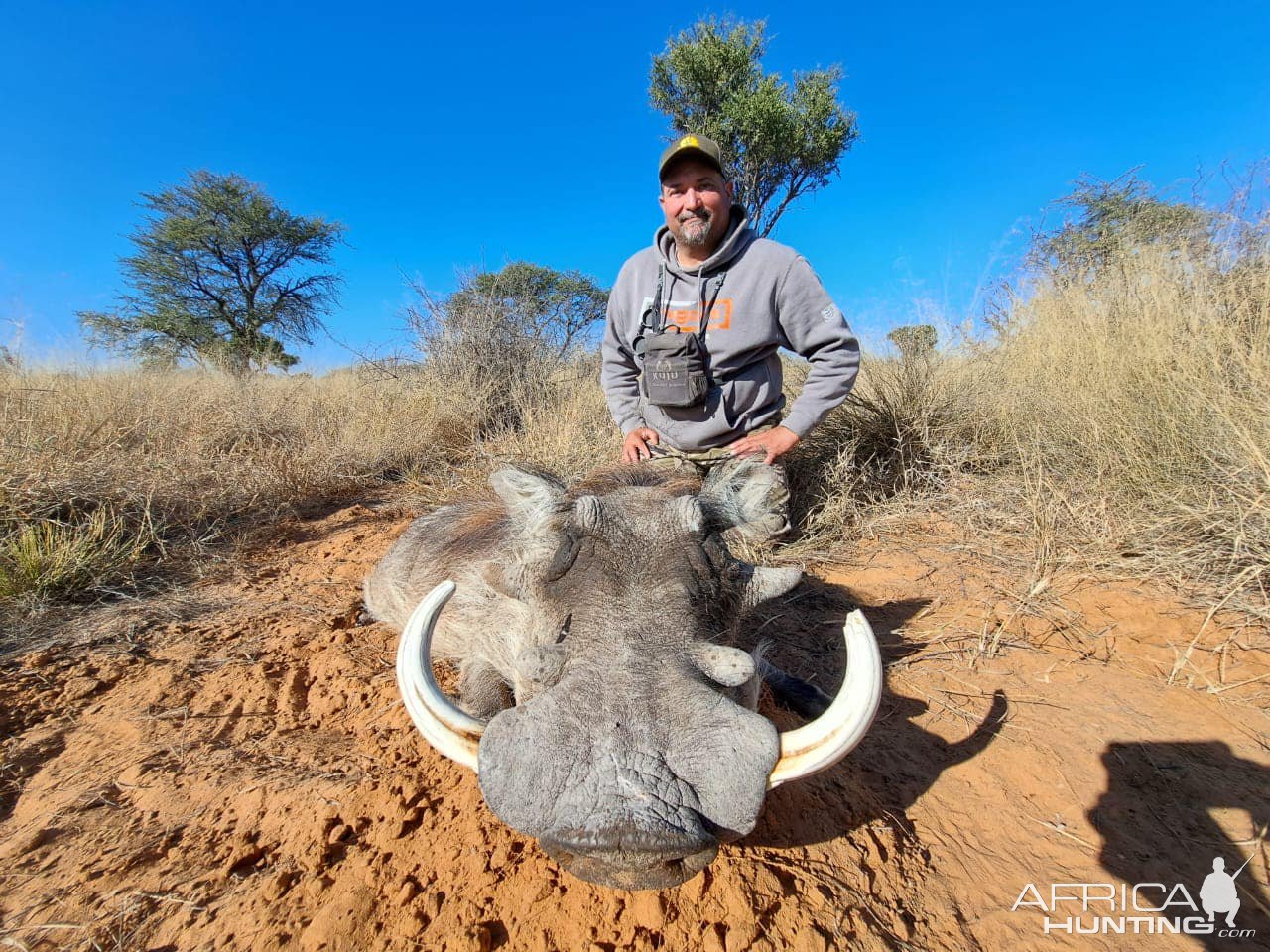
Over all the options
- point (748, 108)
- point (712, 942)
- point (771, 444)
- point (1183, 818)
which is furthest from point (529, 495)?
point (748, 108)

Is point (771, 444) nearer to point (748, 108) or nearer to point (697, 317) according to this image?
point (697, 317)

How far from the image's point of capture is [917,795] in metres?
1.59

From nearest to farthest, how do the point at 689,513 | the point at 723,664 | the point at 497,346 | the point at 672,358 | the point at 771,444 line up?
the point at 723,664, the point at 689,513, the point at 771,444, the point at 672,358, the point at 497,346

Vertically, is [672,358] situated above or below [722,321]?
below

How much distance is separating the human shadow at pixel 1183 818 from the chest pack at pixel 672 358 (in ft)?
7.54

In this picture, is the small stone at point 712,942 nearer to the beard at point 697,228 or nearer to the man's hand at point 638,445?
the man's hand at point 638,445

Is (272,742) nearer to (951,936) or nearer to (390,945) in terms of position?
(390,945)

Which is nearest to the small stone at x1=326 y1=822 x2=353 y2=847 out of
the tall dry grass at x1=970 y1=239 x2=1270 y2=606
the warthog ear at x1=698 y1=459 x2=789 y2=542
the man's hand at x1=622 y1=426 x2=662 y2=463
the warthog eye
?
the warthog eye

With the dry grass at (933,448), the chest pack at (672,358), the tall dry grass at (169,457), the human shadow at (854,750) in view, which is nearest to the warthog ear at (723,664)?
the human shadow at (854,750)

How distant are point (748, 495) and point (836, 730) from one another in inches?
32.0

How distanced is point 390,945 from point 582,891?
16.1 inches

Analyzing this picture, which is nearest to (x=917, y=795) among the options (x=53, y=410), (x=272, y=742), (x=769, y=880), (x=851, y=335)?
(x=769, y=880)

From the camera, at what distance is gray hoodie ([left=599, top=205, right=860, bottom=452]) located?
3021 millimetres

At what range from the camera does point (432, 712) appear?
115 centimetres
